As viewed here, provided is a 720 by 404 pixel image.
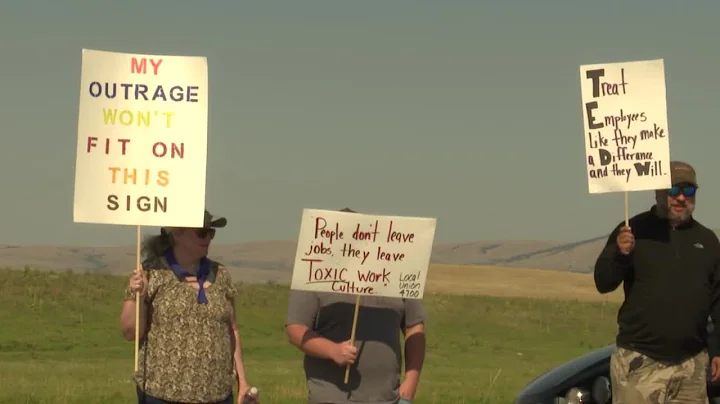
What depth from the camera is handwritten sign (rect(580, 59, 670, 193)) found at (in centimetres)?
948

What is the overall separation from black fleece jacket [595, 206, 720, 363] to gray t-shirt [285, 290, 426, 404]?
1.31 metres

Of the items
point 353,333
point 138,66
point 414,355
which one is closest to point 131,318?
point 353,333

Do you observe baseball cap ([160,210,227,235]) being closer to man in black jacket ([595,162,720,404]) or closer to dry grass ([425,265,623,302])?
man in black jacket ([595,162,720,404])

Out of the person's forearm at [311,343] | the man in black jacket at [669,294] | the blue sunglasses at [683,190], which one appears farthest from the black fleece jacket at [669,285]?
the person's forearm at [311,343]

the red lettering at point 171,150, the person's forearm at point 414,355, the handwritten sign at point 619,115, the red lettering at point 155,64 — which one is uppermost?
the red lettering at point 155,64

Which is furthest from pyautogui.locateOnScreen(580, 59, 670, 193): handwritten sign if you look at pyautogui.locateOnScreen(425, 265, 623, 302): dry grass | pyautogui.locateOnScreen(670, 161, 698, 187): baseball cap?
pyautogui.locateOnScreen(425, 265, 623, 302): dry grass

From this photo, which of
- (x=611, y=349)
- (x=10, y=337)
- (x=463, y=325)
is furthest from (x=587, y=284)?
(x=611, y=349)

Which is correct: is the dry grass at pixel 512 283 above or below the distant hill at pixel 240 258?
below

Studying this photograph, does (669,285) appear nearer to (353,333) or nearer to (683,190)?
(683,190)

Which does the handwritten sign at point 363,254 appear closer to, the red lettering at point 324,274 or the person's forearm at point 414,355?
the red lettering at point 324,274

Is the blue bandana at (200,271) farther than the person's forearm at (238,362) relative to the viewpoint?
No

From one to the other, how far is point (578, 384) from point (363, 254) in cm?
227

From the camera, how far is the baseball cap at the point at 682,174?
8.93 m

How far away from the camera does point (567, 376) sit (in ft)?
34.4
